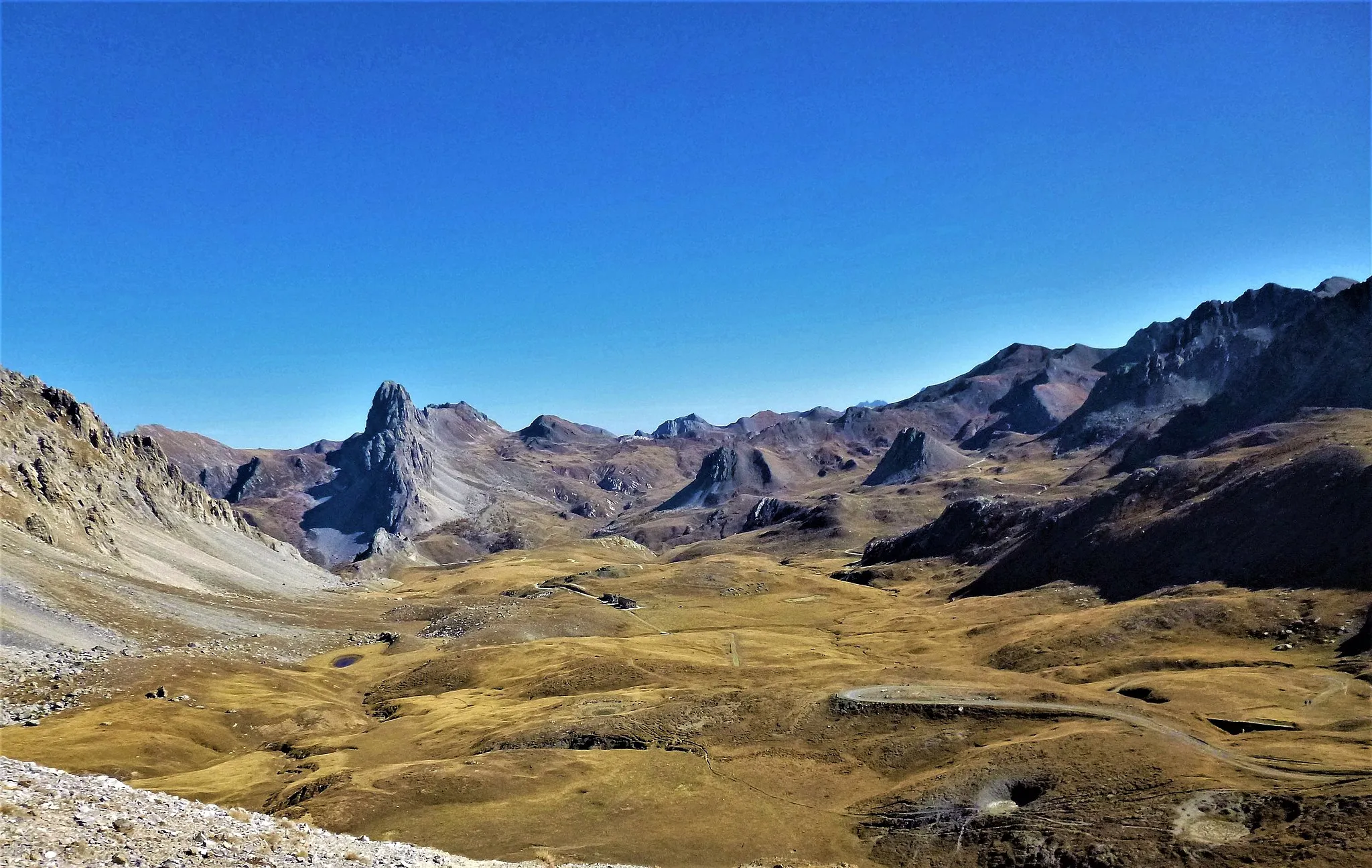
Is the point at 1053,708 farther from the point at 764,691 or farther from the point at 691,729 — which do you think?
the point at 691,729

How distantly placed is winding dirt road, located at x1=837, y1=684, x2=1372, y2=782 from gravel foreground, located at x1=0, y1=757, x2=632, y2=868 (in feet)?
128

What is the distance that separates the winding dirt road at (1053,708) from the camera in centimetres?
4534

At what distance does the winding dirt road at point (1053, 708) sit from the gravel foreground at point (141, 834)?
128ft

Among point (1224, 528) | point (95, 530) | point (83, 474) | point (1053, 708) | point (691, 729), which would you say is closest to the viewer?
point (1053, 708)

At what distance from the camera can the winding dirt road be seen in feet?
149

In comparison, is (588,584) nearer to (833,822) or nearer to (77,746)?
(77,746)

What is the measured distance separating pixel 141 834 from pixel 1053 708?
193 ft

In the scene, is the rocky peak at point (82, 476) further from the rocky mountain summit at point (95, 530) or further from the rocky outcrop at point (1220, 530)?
the rocky outcrop at point (1220, 530)

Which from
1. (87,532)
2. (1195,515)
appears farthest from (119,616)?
(1195,515)

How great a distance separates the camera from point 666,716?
7050 centimetres

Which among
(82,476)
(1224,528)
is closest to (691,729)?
(1224,528)

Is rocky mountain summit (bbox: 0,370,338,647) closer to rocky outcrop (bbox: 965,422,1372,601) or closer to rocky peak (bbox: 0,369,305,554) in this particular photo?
rocky peak (bbox: 0,369,305,554)

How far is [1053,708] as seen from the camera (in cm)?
6128

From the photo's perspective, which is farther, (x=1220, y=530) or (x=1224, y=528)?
(x=1220, y=530)
